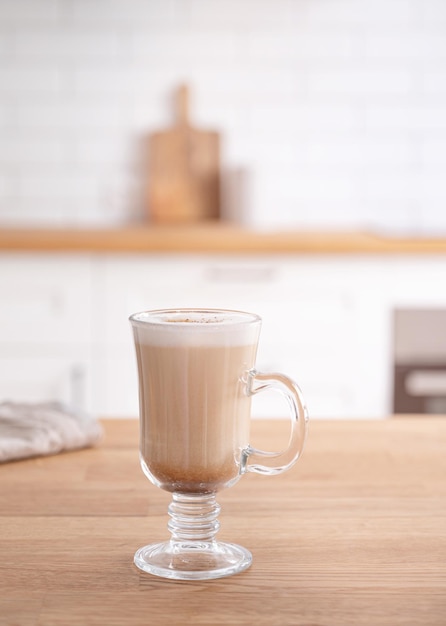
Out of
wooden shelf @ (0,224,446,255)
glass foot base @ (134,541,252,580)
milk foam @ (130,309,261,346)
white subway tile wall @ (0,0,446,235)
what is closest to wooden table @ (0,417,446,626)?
glass foot base @ (134,541,252,580)

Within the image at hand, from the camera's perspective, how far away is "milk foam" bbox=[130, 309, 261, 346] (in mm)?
646

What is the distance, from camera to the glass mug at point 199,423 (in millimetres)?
650

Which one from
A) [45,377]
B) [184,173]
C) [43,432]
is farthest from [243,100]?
[43,432]

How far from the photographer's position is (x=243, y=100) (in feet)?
9.77

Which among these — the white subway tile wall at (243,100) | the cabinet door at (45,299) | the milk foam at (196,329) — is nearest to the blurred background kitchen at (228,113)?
the white subway tile wall at (243,100)

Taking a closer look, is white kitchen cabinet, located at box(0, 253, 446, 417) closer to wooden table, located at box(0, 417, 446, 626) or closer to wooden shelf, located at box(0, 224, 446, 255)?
wooden shelf, located at box(0, 224, 446, 255)

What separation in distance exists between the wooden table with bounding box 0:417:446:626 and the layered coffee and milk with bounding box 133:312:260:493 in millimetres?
72

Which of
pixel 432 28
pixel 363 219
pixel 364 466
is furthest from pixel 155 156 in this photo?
pixel 364 466

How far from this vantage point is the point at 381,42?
2967 mm

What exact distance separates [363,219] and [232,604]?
2.52 metres

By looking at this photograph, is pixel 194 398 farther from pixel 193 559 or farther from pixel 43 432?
pixel 43 432

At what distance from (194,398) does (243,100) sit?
244 cm

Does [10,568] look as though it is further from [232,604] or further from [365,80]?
[365,80]

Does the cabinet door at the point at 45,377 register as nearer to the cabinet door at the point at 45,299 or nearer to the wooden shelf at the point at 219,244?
the cabinet door at the point at 45,299
